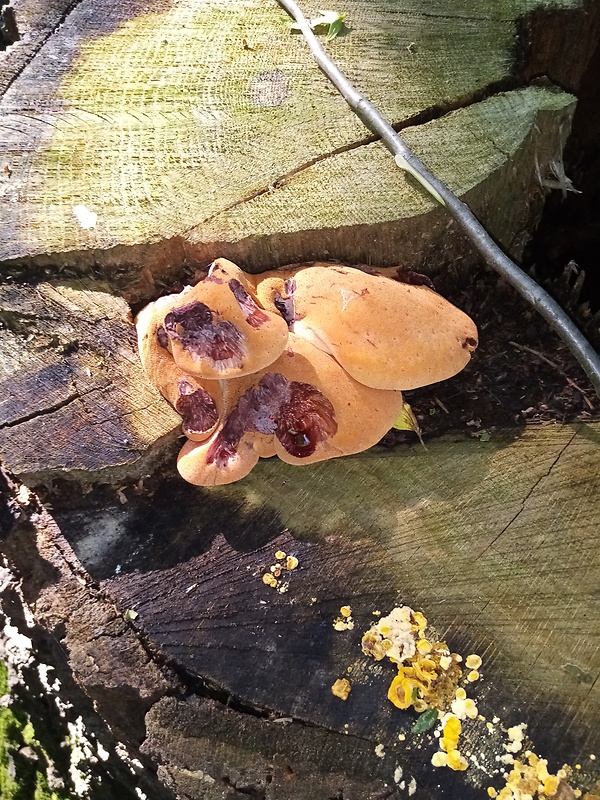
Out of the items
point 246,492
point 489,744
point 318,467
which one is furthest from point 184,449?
point 489,744

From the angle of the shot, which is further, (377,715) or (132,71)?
(132,71)

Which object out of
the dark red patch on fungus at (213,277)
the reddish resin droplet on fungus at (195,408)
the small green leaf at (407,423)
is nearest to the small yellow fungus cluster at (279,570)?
the reddish resin droplet on fungus at (195,408)

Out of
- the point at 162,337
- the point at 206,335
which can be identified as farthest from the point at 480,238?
the point at 162,337

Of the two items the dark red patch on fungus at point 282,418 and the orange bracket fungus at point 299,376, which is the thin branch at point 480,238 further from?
the dark red patch on fungus at point 282,418

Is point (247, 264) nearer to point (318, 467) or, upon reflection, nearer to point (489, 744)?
point (318, 467)

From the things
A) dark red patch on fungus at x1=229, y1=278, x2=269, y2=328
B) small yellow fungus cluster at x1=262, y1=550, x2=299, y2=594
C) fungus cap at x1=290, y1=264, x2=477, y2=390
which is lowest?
small yellow fungus cluster at x1=262, y1=550, x2=299, y2=594

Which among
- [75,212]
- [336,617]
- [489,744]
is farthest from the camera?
[75,212]

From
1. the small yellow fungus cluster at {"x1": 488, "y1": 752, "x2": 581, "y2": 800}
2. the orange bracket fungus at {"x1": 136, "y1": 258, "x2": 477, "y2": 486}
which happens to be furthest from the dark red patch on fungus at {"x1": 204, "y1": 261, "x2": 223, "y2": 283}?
the small yellow fungus cluster at {"x1": 488, "y1": 752, "x2": 581, "y2": 800}

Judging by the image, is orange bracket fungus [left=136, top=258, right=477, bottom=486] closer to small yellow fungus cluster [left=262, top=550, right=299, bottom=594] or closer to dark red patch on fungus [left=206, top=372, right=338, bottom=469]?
dark red patch on fungus [left=206, top=372, right=338, bottom=469]
